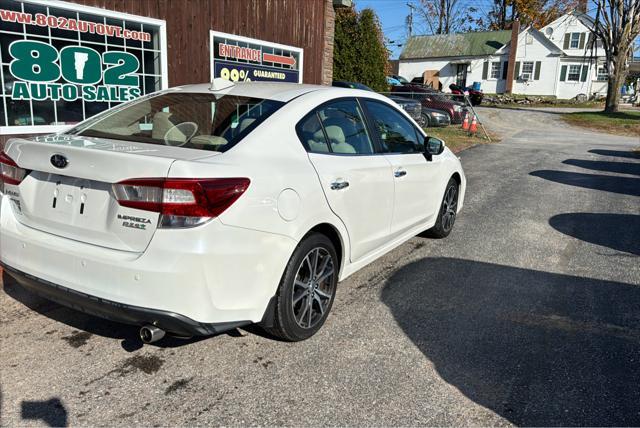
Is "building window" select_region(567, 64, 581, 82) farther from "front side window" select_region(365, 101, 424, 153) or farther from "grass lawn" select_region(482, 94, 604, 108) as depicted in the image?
"front side window" select_region(365, 101, 424, 153)

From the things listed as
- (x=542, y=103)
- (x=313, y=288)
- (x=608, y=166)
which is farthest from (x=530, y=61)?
(x=313, y=288)

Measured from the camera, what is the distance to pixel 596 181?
10.2 meters

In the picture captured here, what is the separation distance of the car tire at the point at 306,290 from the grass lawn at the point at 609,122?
917 inches

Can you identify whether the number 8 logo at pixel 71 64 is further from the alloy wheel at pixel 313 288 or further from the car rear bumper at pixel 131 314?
the alloy wheel at pixel 313 288

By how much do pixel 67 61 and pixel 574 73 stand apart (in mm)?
45137

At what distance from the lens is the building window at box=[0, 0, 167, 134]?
598 centimetres

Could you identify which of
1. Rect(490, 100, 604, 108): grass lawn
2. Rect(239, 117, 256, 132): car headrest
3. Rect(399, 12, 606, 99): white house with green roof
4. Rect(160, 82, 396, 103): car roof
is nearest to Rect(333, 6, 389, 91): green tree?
Rect(490, 100, 604, 108): grass lawn

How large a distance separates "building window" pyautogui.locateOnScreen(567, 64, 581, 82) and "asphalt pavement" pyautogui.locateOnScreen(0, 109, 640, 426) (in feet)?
143

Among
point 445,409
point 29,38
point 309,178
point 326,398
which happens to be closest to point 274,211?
point 309,178

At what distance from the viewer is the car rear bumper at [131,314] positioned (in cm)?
263

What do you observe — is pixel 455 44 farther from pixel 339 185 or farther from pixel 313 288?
pixel 313 288

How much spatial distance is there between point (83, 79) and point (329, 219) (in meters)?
4.83

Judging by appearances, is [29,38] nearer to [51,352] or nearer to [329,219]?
[51,352]

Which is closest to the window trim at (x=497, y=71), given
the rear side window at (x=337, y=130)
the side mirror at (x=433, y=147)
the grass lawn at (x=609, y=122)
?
the grass lawn at (x=609, y=122)
